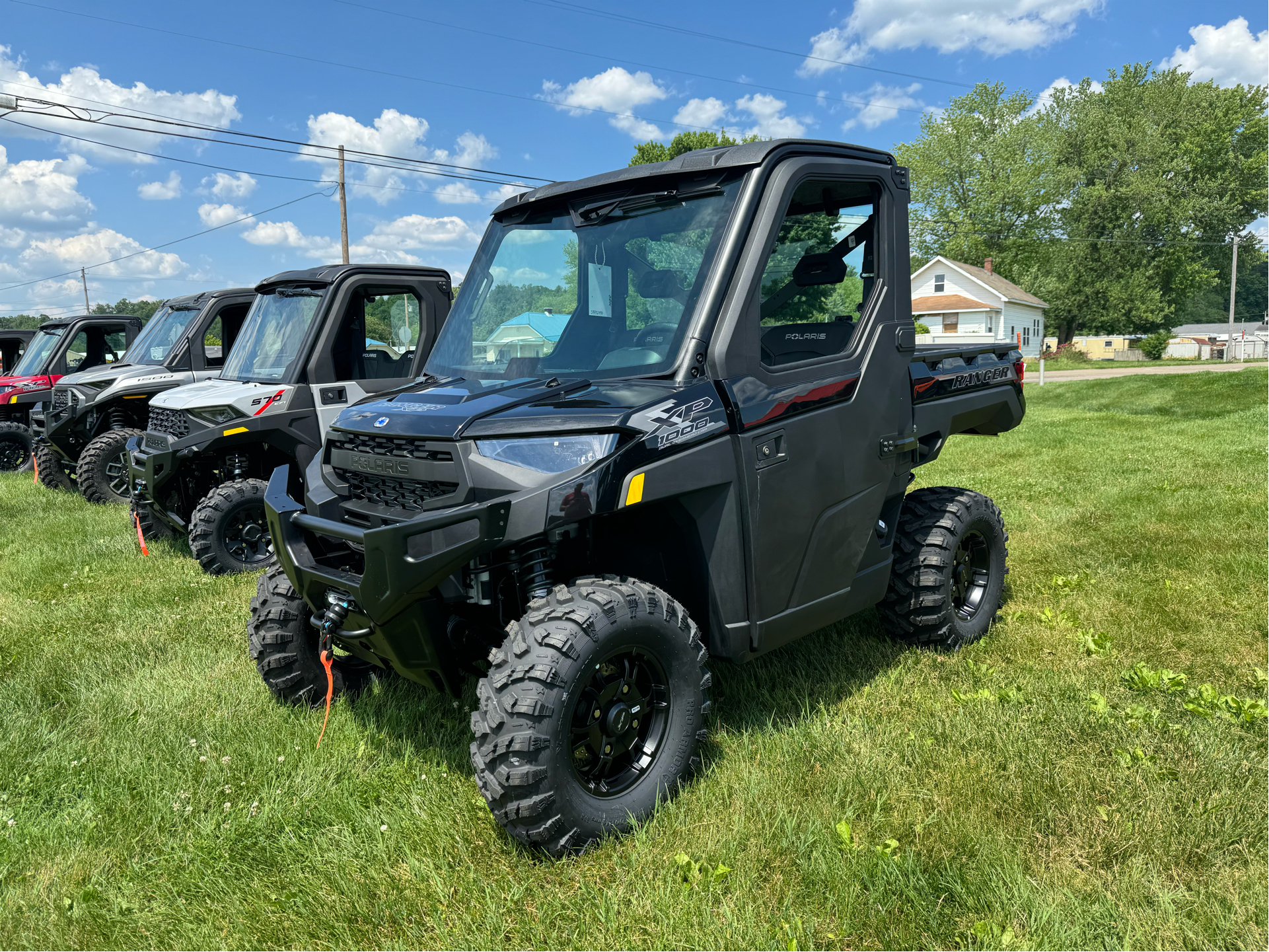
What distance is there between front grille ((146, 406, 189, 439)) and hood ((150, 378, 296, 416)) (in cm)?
7

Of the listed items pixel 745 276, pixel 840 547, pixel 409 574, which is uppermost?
pixel 745 276

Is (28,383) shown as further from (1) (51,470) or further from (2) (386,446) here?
(2) (386,446)

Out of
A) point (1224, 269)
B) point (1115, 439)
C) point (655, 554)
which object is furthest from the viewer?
point (1224, 269)

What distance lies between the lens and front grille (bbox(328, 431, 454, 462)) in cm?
308

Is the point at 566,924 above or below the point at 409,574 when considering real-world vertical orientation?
below

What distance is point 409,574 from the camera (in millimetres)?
2781

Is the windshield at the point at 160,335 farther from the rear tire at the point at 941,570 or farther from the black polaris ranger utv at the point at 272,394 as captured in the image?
the rear tire at the point at 941,570

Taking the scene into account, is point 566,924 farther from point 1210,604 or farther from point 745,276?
point 1210,604

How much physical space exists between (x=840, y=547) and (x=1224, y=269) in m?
72.0

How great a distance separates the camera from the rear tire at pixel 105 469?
9766mm

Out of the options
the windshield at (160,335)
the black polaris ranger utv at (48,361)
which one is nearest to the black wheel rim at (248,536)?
the windshield at (160,335)

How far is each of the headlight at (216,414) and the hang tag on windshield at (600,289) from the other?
443cm

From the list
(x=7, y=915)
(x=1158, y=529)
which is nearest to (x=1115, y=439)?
(x=1158, y=529)

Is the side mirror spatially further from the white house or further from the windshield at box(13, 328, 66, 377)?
the white house
